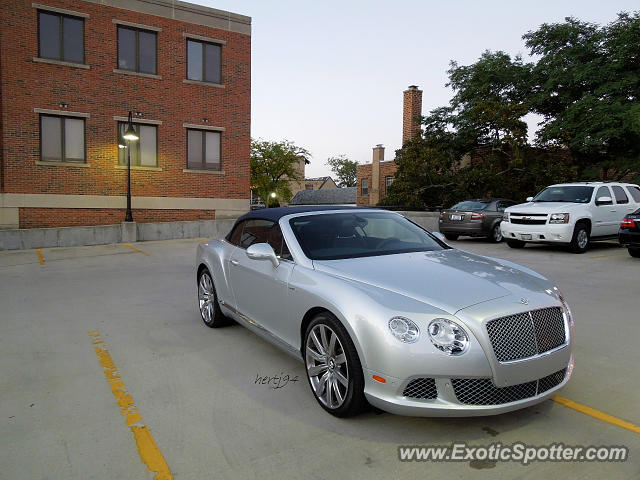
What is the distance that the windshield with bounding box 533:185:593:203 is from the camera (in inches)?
532

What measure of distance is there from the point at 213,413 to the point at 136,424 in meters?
0.53

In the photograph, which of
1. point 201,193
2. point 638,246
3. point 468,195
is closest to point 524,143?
point 468,195

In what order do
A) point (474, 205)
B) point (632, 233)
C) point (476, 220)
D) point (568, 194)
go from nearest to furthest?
point (632, 233), point (568, 194), point (476, 220), point (474, 205)

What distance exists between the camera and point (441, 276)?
11.9 feet

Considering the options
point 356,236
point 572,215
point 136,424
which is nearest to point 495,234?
point 572,215

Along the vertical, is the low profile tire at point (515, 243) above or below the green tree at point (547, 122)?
below

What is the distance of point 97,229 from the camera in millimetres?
17984

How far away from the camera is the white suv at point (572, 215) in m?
12.7

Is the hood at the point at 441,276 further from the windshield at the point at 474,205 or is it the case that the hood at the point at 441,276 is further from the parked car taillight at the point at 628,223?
the windshield at the point at 474,205

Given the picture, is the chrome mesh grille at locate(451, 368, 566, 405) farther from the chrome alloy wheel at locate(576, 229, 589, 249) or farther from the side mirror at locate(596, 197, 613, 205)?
the side mirror at locate(596, 197, 613, 205)

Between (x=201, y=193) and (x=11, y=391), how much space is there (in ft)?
62.2

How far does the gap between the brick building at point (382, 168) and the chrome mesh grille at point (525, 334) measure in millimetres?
31892

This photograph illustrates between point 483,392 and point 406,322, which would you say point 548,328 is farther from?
point 406,322

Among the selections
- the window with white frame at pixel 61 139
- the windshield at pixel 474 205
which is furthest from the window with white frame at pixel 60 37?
the windshield at pixel 474 205
